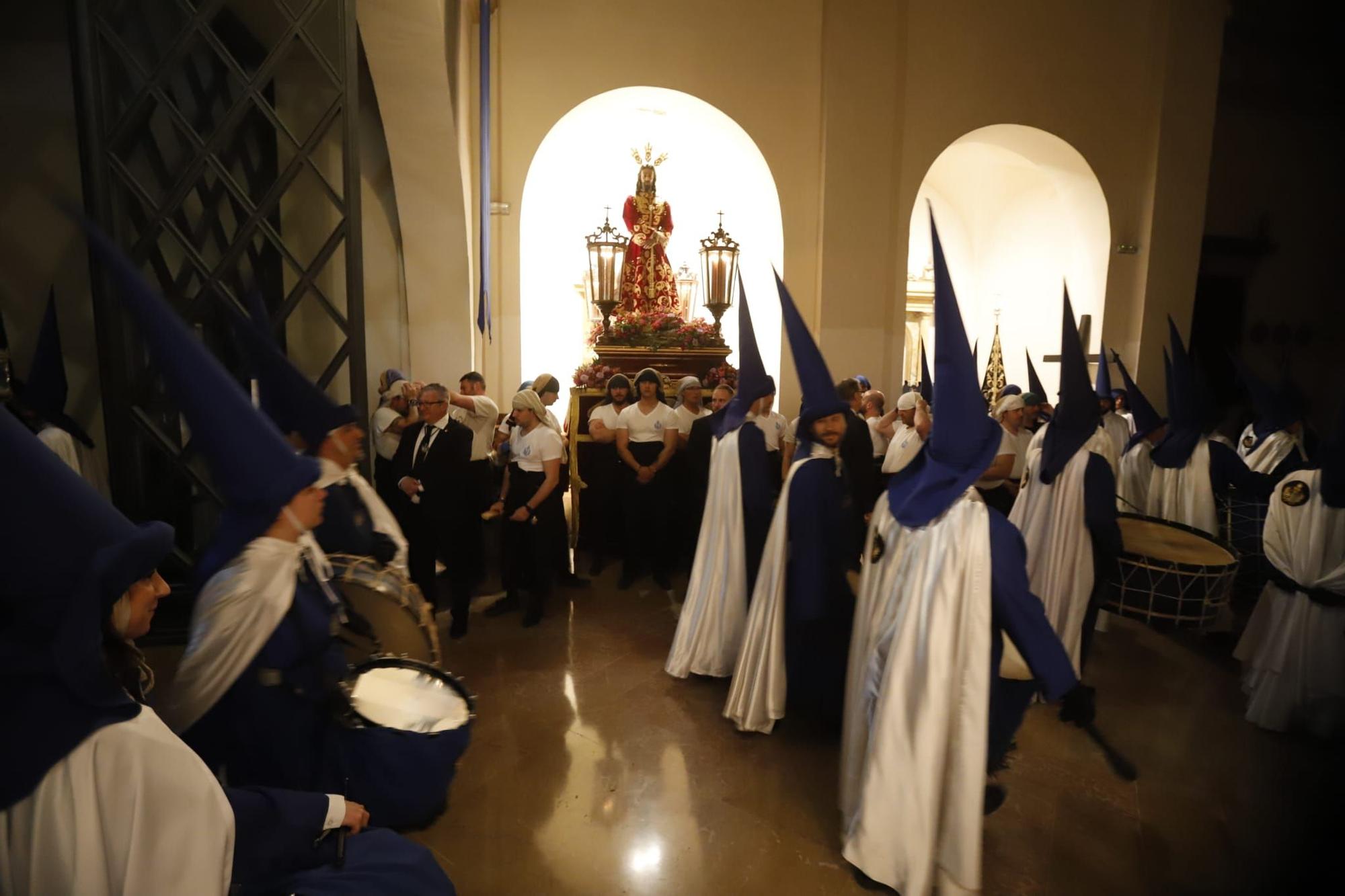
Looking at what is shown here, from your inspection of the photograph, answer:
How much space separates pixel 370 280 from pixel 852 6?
6.92 m

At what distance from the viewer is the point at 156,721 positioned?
154cm

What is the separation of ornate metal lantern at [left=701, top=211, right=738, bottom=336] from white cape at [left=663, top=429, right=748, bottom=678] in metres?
3.71

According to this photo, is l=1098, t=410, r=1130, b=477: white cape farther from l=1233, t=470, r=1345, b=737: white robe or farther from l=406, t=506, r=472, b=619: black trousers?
l=406, t=506, r=472, b=619: black trousers

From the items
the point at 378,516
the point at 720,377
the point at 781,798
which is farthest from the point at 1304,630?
the point at 378,516

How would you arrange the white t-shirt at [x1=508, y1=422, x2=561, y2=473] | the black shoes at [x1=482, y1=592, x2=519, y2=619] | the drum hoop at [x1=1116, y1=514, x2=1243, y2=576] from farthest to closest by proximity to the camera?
1. the black shoes at [x1=482, y1=592, x2=519, y2=619]
2. the white t-shirt at [x1=508, y1=422, x2=561, y2=473]
3. the drum hoop at [x1=1116, y1=514, x2=1243, y2=576]

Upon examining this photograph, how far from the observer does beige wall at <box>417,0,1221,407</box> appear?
912 centimetres

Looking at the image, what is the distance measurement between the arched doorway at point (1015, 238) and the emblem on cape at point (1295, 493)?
6.09 m

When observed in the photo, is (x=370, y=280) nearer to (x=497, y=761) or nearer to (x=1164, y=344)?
(x=497, y=761)

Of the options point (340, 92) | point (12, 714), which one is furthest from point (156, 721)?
point (340, 92)

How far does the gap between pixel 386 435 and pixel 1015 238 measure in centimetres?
1128

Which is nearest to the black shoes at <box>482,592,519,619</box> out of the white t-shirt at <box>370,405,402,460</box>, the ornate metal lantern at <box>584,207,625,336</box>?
the white t-shirt at <box>370,405,402,460</box>

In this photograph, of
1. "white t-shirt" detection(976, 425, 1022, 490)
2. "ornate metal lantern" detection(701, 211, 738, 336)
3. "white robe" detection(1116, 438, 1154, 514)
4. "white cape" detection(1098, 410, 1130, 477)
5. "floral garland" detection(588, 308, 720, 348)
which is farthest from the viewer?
"floral garland" detection(588, 308, 720, 348)

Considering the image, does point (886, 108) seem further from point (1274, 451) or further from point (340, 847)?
point (340, 847)

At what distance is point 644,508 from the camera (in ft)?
22.9
